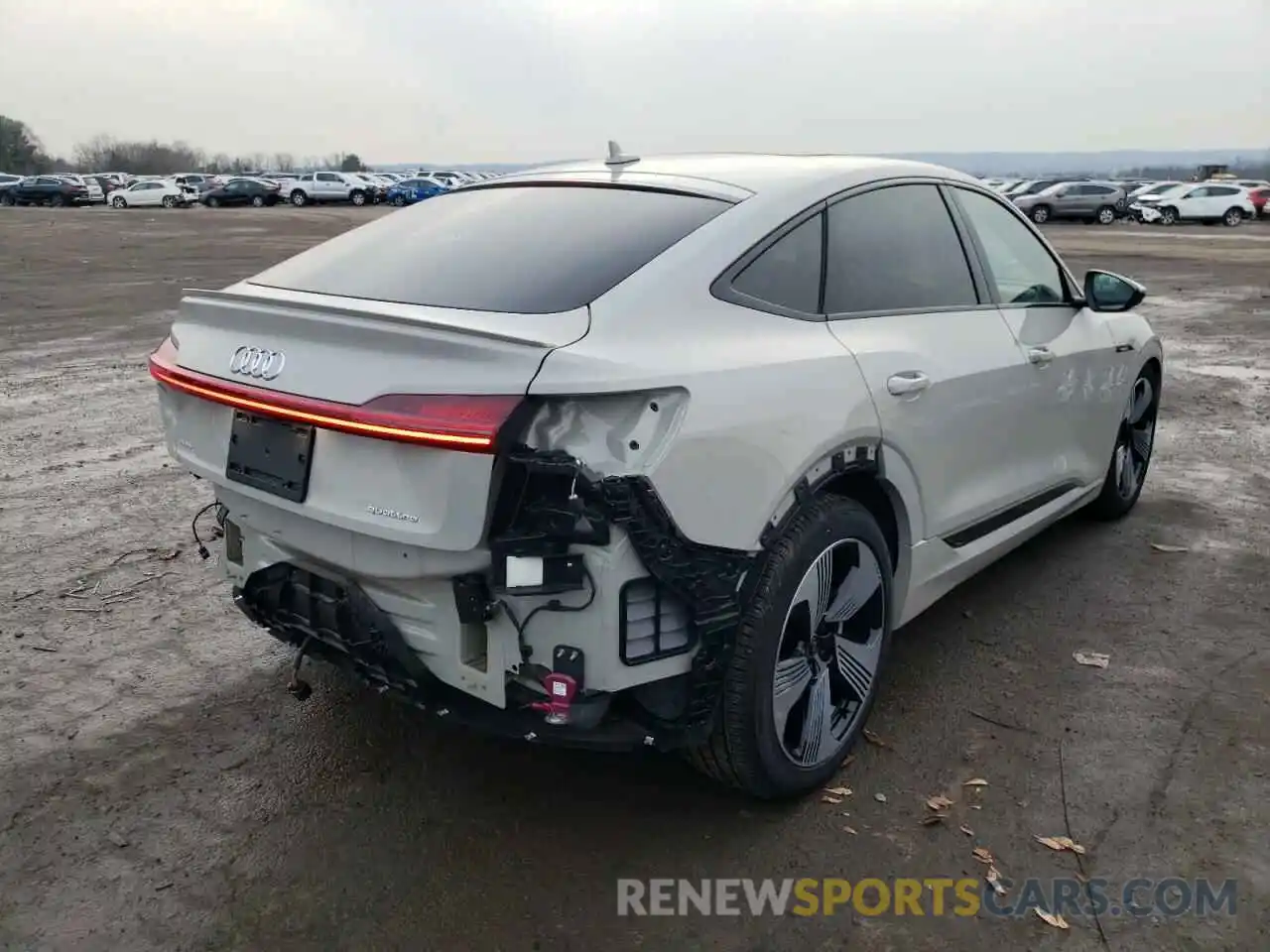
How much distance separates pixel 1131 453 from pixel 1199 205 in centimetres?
3937

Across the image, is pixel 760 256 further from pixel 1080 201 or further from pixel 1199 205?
pixel 1199 205

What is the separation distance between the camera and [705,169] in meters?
3.47

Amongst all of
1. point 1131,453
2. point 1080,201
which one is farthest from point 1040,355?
point 1080,201

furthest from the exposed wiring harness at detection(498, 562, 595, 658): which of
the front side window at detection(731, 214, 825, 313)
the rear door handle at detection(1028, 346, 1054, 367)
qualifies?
the rear door handle at detection(1028, 346, 1054, 367)

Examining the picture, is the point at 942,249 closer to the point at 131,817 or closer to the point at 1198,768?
the point at 1198,768

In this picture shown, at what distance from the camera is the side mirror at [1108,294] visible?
4.69 meters

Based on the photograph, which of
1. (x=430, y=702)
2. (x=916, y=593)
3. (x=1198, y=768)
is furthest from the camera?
(x=916, y=593)

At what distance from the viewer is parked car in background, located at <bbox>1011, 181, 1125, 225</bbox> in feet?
130

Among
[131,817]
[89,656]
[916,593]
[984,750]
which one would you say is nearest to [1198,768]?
[984,750]

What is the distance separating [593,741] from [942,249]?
89.2 inches

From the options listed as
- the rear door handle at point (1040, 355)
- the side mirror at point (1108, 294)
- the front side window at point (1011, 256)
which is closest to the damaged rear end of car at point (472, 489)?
the front side window at point (1011, 256)

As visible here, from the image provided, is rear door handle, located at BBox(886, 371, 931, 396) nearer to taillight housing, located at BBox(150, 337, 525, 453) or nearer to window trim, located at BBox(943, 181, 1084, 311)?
window trim, located at BBox(943, 181, 1084, 311)

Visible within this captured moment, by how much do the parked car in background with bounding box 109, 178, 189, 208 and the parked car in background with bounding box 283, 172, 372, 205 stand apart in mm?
5296

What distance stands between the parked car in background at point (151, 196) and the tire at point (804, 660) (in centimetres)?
5755
